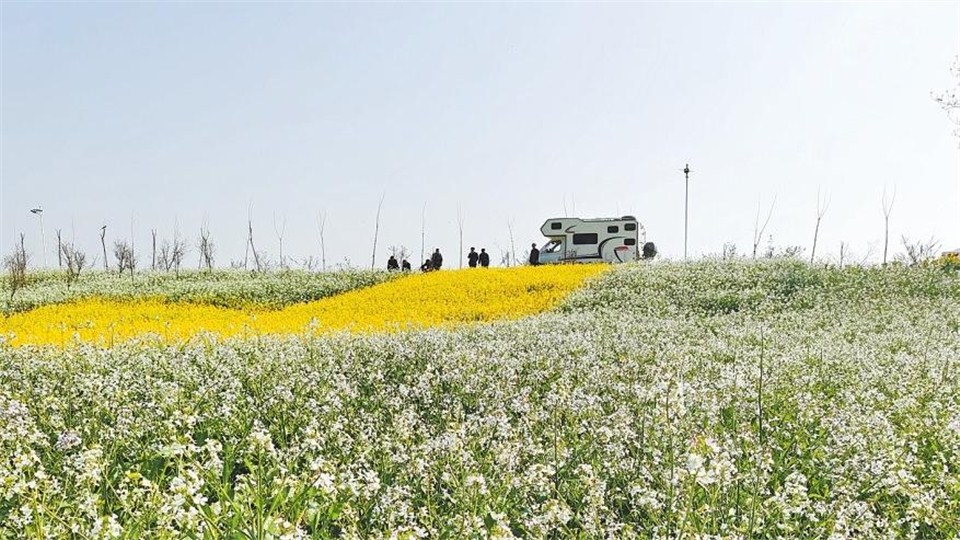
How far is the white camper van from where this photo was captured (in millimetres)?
45812

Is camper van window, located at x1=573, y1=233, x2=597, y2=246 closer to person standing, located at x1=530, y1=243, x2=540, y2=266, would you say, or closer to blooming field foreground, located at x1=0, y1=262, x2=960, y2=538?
person standing, located at x1=530, y1=243, x2=540, y2=266

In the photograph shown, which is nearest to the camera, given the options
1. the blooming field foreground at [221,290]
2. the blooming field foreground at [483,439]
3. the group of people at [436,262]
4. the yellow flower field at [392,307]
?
the blooming field foreground at [483,439]

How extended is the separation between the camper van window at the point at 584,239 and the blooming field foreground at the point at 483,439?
30.9 m

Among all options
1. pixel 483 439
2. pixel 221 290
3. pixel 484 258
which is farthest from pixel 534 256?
pixel 483 439

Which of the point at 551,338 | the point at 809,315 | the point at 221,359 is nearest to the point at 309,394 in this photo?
the point at 221,359

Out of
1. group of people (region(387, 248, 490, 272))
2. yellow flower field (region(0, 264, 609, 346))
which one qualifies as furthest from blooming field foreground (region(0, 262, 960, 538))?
group of people (region(387, 248, 490, 272))

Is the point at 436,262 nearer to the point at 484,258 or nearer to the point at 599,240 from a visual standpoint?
the point at 484,258

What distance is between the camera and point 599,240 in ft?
150

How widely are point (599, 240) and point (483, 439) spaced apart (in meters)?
41.1

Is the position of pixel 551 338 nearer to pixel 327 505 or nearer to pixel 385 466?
pixel 385 466

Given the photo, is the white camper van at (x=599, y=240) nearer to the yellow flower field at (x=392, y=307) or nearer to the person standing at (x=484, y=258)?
the person standing at (x=484, y=258)

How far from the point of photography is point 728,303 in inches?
936

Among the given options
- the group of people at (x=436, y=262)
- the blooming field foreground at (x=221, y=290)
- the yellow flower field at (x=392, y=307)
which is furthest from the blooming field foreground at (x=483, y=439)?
the group of people at (x=436, y=262)

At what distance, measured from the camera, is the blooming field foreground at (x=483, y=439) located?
4.10 metres
